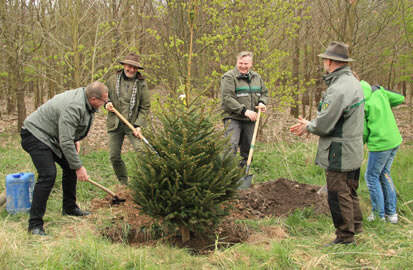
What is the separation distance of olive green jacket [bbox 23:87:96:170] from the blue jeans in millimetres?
3627

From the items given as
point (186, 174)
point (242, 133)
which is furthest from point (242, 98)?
point (186, 174)

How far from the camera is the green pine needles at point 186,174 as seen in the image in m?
3.71

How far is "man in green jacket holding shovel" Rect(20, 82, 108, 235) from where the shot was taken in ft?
13.8

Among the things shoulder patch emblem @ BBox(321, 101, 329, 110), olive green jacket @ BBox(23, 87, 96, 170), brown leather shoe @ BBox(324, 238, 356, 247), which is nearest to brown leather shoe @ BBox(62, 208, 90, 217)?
olive green jacket @ BBox(23, 87, 96, 170)

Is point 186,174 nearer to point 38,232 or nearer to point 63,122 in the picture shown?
point 63,122

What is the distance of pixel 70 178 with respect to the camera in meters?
4.91

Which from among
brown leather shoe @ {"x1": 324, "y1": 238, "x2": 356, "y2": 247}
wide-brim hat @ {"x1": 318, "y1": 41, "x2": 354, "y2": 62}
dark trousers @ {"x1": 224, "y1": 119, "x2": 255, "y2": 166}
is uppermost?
wide-brim hat @ {"x1": 318, "y1": 41, "x2": 354, "y2": 62}

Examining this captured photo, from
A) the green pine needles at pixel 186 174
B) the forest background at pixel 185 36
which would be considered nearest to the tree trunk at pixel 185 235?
the green pine needles at pixel 186 174

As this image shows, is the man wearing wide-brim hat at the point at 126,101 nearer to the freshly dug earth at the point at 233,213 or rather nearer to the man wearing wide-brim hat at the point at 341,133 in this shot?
the freshly dug earth at the point at 233,213

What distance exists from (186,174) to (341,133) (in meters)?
→ 1.66

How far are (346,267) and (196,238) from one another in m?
1.71

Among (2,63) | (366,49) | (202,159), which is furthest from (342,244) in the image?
(2,63)

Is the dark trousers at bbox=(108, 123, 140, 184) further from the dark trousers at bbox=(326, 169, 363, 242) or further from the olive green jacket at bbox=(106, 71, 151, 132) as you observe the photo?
the dark trousers at bbox=(326, 169, 363, 242)

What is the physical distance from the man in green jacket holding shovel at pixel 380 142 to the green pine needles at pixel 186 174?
1.83m
